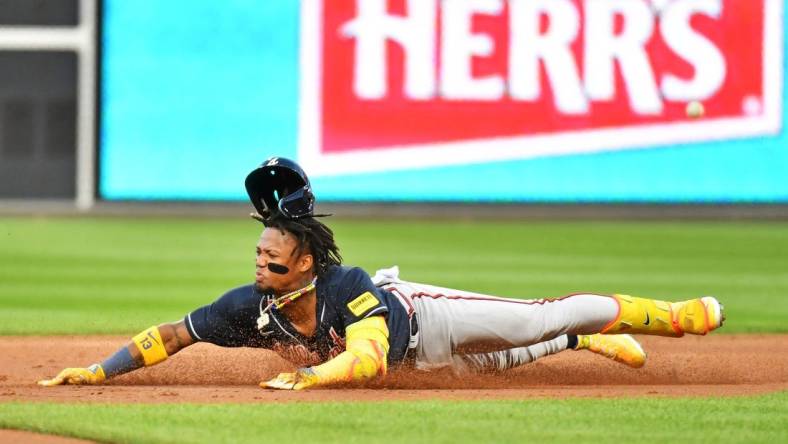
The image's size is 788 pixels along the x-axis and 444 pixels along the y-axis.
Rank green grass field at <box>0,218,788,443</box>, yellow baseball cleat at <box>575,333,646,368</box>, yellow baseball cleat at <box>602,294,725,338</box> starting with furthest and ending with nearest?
yellow baseball cleat at <box>575,333,646,368</box> < yellow baseball cleat at <box>602,294,725,338</box> < green grass field at <box>0,218,788,443</box>

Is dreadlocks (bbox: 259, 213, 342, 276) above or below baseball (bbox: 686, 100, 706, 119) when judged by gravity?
below

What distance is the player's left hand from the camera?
5590mm

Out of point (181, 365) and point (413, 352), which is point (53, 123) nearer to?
point (181, 365)

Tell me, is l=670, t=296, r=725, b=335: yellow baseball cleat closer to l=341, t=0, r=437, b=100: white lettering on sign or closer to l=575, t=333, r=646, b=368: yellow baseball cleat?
l=575, t=333, r=646, b=368: yellow baseball cleat

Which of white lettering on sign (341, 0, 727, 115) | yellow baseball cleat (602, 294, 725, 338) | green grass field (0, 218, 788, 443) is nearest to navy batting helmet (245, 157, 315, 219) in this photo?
green grass field (0, 218, 788, 443)

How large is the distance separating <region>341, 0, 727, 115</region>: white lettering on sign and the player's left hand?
1324 cm

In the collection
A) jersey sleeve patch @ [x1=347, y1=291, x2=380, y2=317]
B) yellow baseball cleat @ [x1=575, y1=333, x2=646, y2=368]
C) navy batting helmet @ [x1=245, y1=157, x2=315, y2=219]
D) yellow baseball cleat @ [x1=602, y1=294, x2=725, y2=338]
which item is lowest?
yellow baseball cleat @ [x1=575, y1=333, x2=646, y2=368]

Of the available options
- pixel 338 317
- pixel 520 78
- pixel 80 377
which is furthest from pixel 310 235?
pixel 520 78

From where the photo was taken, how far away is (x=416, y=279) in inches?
454

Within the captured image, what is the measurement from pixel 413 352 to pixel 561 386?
0.81 m

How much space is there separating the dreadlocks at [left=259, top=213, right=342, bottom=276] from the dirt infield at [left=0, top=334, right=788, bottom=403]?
0.54 metres

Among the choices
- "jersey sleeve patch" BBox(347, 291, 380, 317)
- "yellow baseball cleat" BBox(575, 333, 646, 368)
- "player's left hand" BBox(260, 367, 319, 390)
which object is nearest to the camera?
"player's left hand" BBox(260, 367, 319, 390)

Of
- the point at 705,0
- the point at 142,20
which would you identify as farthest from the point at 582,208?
the point at 142,20

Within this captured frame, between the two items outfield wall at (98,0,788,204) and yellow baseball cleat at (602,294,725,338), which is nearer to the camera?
yellow baseball cleat at (602,294,725,338)
